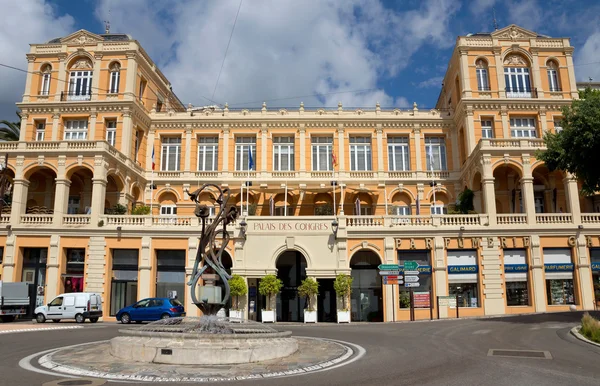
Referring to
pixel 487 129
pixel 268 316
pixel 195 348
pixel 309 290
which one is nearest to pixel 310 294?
pixel 309 290

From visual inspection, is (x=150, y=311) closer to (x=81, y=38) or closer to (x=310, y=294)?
(x=310, y=294)

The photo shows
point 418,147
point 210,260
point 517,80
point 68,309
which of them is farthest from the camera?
point 418,147

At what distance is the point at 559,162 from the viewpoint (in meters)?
26.2

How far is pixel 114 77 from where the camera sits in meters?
39.2

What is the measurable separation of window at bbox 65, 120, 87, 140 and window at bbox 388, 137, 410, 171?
83.1ft

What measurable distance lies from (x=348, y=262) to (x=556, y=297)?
551 inches

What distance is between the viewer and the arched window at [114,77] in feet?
128

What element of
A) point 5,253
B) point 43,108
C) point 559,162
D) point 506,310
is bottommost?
point 506,310

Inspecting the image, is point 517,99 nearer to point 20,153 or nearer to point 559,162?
point 559,162

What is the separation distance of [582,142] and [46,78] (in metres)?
39.1

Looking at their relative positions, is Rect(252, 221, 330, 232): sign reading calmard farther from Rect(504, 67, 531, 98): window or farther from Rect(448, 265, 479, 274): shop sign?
Rect(504, 67, 531, 98): window

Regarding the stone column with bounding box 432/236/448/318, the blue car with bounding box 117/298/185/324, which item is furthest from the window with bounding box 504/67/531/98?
the blue car with bounding box 117/298/185/324

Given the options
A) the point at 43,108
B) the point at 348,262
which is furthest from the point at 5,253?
the point at 348,262

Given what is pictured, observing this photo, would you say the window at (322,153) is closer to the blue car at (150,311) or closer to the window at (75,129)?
the blue car at (150,311)
